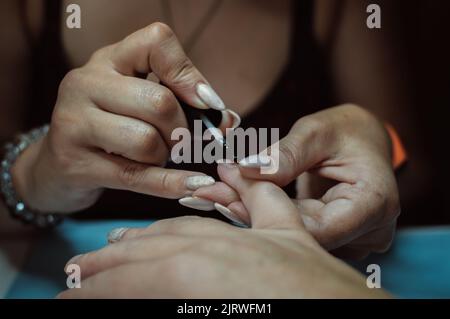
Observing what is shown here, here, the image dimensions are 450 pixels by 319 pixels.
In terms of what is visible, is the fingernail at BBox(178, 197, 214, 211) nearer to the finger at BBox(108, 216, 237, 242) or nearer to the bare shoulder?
the finger at BBox(108, 216, 237, 242)

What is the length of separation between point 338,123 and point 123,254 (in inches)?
10.8

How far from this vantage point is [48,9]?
50 cm

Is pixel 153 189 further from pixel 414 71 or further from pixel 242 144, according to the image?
pixel 414 71

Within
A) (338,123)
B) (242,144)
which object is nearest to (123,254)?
(242,144)

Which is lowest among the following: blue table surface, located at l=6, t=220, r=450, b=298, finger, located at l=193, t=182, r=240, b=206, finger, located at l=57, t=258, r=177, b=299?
blue table surface, located at l=6, t=220, r=450, b=298

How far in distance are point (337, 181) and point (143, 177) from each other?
194 mm

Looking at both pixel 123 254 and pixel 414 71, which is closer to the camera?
pixel 123 254

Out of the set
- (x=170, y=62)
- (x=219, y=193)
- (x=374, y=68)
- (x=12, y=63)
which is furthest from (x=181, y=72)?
(x=374, y=68)

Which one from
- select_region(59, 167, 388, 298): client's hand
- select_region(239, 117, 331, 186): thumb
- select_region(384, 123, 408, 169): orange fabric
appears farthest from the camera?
select_region(384, 123, 408, 169): orange fabric

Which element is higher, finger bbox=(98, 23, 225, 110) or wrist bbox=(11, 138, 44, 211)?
finger bbox=(98, 23, 225, 110)

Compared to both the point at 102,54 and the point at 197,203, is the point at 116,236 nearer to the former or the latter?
the point at 197,203

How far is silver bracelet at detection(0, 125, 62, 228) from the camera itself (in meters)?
0.60

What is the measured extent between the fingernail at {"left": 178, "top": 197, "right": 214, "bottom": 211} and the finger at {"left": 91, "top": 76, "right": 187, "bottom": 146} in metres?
0.06

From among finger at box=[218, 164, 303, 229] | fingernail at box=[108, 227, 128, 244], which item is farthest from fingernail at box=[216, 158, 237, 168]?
fingernail at box=[108, 227, 128, 244]
